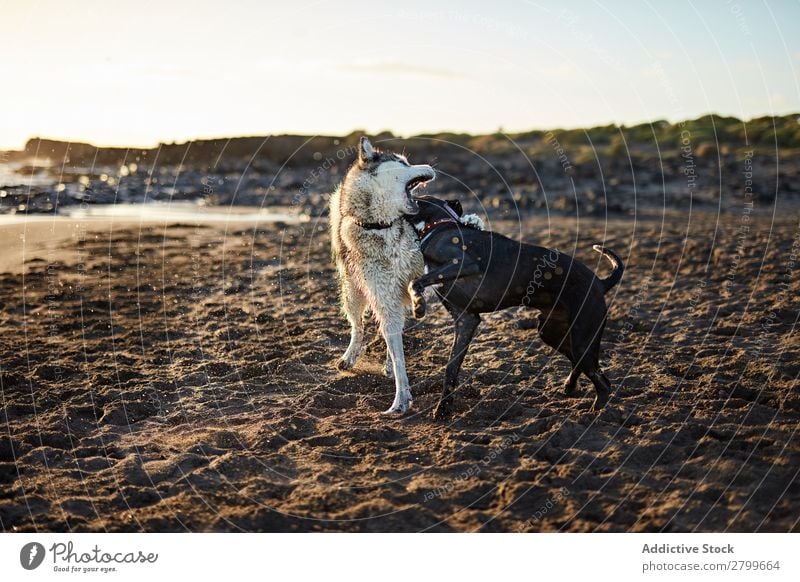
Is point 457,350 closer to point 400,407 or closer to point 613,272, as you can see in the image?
point 400,407

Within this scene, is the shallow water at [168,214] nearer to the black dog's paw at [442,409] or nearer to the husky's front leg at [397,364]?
the husky's front leg at [397,364]

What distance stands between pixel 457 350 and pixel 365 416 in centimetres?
133

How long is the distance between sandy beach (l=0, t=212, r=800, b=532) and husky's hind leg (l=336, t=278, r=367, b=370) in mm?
333

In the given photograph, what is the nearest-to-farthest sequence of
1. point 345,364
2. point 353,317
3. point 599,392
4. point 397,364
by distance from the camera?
point 599,392 < point 397,364 < point 353,317 < point 345,364

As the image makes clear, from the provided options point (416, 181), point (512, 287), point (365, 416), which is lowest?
point (365, 416)

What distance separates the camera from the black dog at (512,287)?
807 centimetres

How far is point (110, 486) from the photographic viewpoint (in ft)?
22.6

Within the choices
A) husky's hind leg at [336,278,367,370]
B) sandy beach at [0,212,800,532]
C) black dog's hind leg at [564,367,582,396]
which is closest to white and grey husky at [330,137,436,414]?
husky's hind leg at [336,278,367,370]

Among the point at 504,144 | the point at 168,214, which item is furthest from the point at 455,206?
the point at 504,144

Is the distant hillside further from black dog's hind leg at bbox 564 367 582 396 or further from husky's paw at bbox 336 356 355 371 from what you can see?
black dog's hind leg at bbox 564 367 582 396

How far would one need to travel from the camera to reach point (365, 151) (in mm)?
8492

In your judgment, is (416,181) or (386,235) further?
(416,181)

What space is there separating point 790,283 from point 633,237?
6.61 m

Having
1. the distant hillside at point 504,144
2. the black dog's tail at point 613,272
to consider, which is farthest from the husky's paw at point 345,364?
the distant hillside at point 504,144
